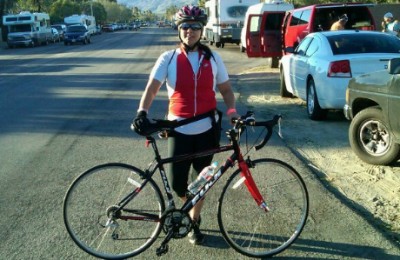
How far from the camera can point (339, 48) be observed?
8648 millimetres

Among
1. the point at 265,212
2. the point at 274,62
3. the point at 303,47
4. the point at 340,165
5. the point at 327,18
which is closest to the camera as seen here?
the point at 265,212

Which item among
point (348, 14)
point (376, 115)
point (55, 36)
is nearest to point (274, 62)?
point (348, 14)

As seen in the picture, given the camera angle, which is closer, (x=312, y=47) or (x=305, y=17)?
(x=312, y=47)

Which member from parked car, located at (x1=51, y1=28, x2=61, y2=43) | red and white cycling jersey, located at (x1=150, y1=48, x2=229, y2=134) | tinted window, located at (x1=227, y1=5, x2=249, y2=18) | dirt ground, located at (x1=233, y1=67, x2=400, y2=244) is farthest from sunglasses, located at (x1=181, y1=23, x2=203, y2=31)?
parked car, located at (x1=51, y1=28, x2=61, y2=43)

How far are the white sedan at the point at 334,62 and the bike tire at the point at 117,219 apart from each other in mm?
5094

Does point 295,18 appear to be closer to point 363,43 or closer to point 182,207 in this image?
point 363,43

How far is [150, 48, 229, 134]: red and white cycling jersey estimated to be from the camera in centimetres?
378

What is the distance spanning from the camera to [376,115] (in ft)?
20.2

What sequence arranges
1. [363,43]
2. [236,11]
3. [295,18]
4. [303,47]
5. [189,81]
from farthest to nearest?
[236,11] < [295,18] < [303,47] < [363,43] < [189,81]

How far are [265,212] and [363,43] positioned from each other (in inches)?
223

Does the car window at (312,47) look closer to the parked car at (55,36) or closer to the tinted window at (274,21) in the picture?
the tinted window at (274,21)

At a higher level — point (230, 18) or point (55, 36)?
point (230, 18)

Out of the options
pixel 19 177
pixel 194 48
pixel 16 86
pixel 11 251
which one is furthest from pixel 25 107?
pixel 194 48

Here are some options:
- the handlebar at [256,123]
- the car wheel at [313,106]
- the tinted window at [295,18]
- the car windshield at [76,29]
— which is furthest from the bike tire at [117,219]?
the car windshield at [76,29]
